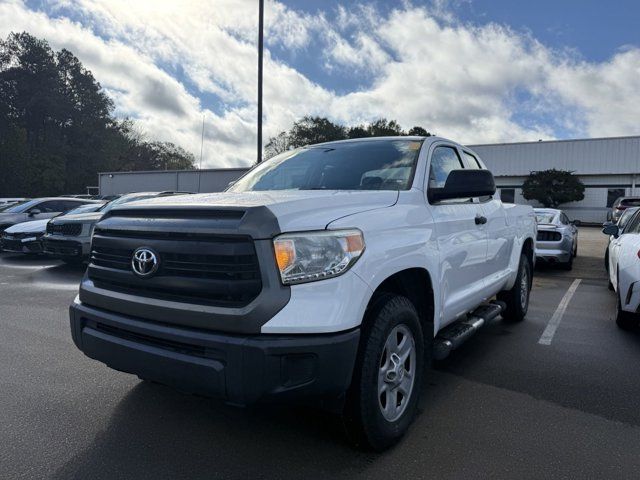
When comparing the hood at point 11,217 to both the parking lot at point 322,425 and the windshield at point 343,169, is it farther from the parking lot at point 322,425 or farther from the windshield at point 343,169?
the windshield at point 343,169

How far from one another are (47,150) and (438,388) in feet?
198

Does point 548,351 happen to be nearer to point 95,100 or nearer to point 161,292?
point 161,292

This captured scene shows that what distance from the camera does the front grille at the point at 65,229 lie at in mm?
9508

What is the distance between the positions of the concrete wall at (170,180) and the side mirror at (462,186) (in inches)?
923

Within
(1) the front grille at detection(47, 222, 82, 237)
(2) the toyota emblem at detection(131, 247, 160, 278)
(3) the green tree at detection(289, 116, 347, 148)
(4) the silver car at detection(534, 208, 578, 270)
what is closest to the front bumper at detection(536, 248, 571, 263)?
(4) the silver car at detection(534, 208, 578, 270)

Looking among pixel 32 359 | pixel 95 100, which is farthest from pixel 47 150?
pixel 32 359

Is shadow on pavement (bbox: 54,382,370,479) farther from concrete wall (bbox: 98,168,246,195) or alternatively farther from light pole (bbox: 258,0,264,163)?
concrete wall (bbox: 98,168,246,195)

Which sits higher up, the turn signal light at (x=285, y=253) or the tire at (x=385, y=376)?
the turn signal light at (x=285, y=253)

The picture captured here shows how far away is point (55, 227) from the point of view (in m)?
9.90

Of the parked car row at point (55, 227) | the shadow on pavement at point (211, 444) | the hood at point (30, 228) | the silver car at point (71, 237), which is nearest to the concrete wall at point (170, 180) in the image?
the parked car row at point (55, 227)

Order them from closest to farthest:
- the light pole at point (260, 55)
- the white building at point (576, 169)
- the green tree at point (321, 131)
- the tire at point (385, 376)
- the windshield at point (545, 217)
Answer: the tire at point (385, 376) → the windshield at point (545, 217) → the light pole at point (260, 55) → the white building at point (576, 169) → the green tree at point (321, 131)

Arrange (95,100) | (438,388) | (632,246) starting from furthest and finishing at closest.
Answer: (95,100)
(632,246)
(438,388)

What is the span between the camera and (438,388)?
147 inches

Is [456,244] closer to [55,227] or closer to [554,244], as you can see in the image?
[554,244]
